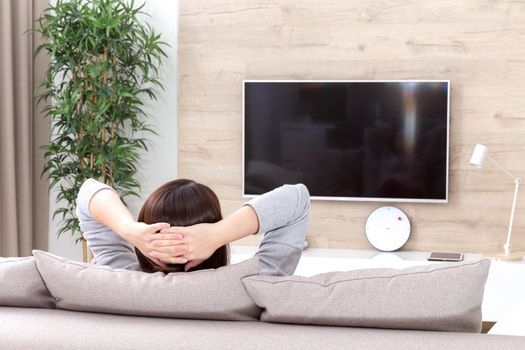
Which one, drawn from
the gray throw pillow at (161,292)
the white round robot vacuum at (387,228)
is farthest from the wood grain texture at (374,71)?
the gray throw pillow at (161,292)

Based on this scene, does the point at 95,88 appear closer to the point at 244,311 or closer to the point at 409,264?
the point at 409,264

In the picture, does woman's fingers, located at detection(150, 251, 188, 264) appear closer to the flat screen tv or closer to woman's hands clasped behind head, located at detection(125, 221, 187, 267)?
woman's hands clasped behind head, located at detection(125, 221, 187, 267)

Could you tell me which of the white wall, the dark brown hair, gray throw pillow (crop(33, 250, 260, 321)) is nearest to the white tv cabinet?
the white wall

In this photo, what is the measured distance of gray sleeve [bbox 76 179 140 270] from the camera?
79.0 inches

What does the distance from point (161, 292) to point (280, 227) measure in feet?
1.25

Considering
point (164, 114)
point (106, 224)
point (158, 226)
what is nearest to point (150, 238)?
point (158, 226)

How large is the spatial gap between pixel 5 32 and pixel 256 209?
11.6 feet

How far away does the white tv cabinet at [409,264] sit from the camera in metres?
4.35

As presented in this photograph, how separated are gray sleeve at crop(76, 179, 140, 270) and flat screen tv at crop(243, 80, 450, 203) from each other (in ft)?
9.70

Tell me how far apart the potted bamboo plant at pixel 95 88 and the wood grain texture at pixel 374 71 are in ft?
1.02

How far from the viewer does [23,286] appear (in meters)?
1.72

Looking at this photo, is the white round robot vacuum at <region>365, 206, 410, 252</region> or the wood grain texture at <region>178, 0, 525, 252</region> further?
the white round robot vacuum at <region>365, 206, 410, 252</region>

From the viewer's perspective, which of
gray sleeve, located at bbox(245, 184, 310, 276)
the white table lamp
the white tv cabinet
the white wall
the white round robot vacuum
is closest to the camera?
gray sleeve, located at bbox(245, 184, 310, 276)

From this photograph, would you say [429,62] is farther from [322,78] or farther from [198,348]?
[198,348]
